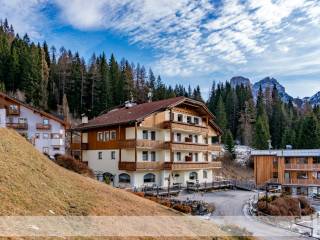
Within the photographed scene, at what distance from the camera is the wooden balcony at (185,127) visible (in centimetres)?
3906

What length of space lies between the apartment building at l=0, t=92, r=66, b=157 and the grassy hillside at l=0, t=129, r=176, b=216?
3455 centimetres

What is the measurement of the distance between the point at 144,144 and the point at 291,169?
23.6m

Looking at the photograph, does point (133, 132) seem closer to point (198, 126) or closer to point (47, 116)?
point (198, 126)

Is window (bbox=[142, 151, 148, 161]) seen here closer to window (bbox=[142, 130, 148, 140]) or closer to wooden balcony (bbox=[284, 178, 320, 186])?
window (bbox=[142, 130, 148, 140])

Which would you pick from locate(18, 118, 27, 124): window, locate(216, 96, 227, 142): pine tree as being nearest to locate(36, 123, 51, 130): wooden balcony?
locate(18, 118, 27, 124): window

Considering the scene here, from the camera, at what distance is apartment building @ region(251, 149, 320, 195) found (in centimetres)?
4772

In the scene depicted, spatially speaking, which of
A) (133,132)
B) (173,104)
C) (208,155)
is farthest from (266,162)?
(133,132)

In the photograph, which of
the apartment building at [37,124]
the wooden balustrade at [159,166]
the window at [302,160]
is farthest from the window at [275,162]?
the apartment building at [37,124]

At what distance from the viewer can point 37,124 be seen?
51.2 meters

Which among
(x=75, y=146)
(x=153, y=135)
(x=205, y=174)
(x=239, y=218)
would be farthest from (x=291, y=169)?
(x=75, y=146)

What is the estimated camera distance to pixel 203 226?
16266 millimetres

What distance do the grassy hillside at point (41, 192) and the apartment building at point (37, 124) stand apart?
34549 mm

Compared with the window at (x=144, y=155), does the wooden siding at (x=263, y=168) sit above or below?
below

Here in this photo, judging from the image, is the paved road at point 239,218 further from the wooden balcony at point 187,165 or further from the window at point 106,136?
the window at point 106,136
